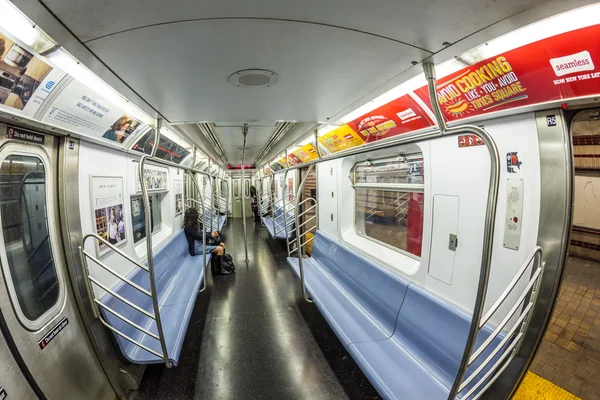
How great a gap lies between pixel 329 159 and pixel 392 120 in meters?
1.02

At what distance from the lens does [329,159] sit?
7.51 feet

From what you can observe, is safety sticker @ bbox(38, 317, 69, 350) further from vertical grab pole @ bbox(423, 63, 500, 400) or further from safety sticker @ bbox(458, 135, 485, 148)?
safety sticker @ bbox(458, 135, 485, 148)

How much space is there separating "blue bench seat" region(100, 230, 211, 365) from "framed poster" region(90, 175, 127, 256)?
1.55 feet

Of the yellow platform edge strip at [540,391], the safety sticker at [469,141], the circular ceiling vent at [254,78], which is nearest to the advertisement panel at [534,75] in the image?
the safety sticker at [469,141]

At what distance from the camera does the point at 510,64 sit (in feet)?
4.58

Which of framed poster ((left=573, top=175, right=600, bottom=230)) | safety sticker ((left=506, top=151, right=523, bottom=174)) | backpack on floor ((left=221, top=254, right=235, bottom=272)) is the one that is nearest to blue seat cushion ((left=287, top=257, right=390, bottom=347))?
safety sticker ((left=506, top=151, right=523, bottom=174))

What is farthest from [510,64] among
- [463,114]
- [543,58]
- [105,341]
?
[105,341]

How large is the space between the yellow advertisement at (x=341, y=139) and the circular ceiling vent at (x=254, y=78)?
2.39m

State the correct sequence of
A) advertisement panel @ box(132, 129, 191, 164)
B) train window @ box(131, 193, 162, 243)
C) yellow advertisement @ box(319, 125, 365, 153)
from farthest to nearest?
1. train window @ box(131, 193, 162, 243)
2. yellow advertisement @ box(319, 125, 365, 153)
3. advertisement panel @ box(132, 129, 191, 164)

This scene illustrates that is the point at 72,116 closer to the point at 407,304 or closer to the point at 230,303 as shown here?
the point at 230,303

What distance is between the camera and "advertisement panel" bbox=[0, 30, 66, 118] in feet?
4.09

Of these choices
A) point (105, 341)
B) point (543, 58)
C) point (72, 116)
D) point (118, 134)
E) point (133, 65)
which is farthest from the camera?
point (118, 134)

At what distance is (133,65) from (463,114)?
2.31 meters

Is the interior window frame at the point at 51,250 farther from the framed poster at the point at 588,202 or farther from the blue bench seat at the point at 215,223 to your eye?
the framed poster at the point at 588,202
